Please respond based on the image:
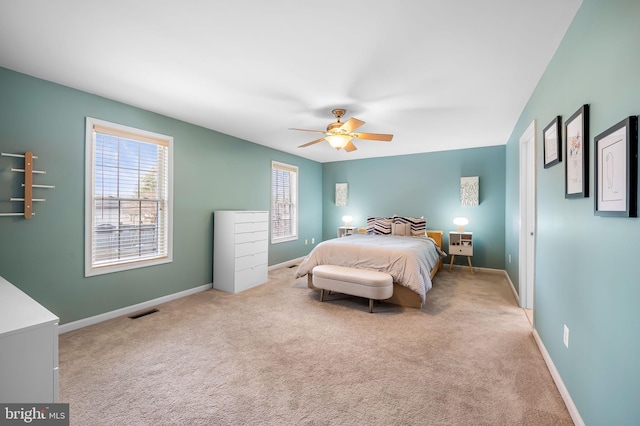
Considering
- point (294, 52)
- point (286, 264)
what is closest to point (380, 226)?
point (286, 264)

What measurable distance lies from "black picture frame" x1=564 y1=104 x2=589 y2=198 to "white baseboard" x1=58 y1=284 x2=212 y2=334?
14.0 ft

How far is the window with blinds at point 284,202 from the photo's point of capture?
5625mm

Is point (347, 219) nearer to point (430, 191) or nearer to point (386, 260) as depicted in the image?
point (430, 191)

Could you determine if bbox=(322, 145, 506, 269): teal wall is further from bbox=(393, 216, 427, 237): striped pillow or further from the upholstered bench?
the upholstered bench

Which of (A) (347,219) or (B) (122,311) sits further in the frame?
(A) (347,219)

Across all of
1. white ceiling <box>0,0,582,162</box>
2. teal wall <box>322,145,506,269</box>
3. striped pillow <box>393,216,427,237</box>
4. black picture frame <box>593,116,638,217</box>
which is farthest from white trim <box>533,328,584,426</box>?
teal wall <box>322,145,506,269</box>

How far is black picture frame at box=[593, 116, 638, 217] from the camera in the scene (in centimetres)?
106

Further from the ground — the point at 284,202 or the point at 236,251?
the point at 284,202

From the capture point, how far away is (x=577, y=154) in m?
1.62

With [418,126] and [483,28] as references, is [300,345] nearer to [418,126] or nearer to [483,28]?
[483,28]

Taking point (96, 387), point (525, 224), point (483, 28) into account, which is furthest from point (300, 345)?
point (525, 224)

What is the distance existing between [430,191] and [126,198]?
5.34 metres

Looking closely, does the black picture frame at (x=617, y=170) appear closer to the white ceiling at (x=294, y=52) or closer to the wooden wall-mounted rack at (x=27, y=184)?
the white ceiling at (x=294, y=52)

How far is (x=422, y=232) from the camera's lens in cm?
533
